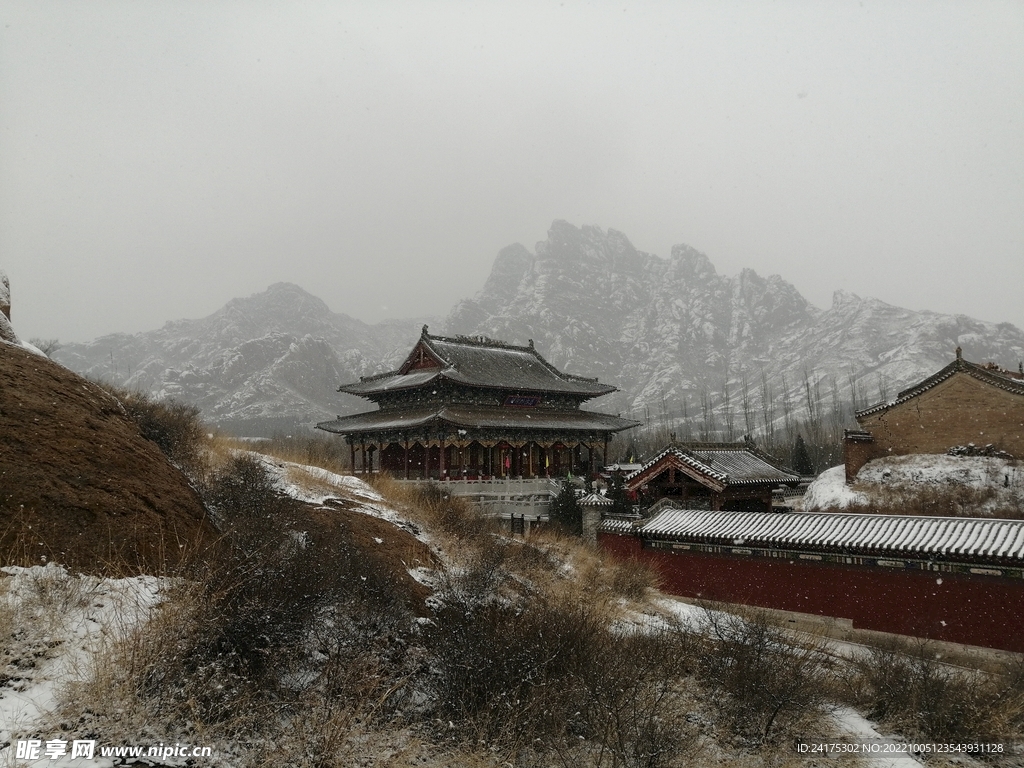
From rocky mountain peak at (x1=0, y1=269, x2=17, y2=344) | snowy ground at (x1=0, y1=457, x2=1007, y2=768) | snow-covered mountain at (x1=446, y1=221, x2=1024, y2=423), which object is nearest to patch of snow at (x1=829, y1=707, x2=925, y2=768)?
snowy ground at (x1=0, y1=457, x2=1007, y2=768)

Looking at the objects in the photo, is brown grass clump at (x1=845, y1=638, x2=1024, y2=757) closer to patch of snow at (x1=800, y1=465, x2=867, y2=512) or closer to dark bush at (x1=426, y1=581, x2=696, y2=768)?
dark bush at (x1=426, y1=581, x2=696, y2=768)

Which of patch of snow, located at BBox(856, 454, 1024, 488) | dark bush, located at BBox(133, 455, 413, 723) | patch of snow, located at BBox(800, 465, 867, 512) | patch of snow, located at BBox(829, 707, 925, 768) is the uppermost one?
dark bush, located at BBox(133, 455, 413, 723)

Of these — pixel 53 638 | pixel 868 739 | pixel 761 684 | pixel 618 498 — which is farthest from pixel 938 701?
pixel 618 498

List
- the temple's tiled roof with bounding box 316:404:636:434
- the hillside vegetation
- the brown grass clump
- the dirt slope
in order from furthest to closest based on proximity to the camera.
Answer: the temple's tiled roof with bounding box 316:404:636:434 → the brown grass clump → the dirt slope → the hillside vegetation

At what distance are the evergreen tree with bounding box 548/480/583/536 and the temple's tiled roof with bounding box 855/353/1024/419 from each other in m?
17.9

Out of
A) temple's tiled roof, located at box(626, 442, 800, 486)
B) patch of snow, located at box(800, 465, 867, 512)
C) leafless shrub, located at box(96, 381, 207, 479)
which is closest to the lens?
leafless shrub, located at box(96, 381, 207, 479)

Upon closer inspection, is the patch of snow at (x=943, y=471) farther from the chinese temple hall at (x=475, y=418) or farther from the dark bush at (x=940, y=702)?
the dark bush at (x=940, y=702)

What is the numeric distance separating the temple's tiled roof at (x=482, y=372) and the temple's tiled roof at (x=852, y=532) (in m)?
16.9

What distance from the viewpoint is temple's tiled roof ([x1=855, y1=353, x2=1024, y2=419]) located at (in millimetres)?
27094

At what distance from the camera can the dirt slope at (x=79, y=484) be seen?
21.1ft

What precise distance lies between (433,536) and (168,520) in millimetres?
6836

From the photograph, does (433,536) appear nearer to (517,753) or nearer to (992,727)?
(517,753)

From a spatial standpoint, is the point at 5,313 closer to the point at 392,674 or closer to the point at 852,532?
the point at 392,674

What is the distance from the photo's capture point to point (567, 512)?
22.9m
